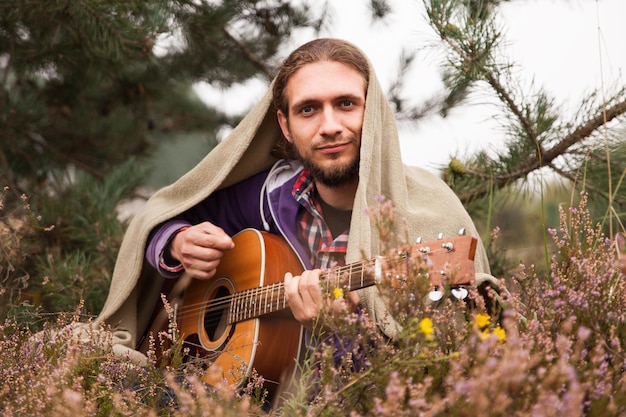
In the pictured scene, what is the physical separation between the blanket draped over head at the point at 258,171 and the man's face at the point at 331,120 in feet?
0.23

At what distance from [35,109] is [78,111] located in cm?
57

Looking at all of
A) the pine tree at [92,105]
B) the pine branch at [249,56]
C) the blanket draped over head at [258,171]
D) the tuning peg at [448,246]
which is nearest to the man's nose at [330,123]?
the blanket draped over head at [258,171]

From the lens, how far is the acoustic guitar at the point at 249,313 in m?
2.38

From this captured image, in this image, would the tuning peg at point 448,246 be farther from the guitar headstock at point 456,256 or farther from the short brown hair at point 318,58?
the short brown hair at point 318,58

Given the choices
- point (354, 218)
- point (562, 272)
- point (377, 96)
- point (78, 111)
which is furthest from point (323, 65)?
point (78, 111)

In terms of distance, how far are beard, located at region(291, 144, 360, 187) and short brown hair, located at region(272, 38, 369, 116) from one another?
32 centimetres

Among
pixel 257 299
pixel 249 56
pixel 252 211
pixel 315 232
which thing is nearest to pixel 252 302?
pixel 257 299

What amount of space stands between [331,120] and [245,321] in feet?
2.61

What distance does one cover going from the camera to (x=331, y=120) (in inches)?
104

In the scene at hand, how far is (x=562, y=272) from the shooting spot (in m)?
1.89

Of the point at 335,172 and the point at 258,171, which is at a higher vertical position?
the point at 258,171

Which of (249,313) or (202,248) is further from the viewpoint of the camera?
(202,248)

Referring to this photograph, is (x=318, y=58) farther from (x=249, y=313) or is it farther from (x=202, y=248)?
(x=249, y=313)

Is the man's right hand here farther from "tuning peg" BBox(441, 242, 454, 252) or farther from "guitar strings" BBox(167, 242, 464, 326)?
"tuning peg" BBox(441, 242, 454, 252)
